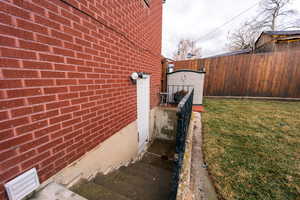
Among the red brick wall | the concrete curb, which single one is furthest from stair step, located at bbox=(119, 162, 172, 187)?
the red brick wall

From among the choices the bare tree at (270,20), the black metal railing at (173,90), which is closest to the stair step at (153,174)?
the black metal railing at (173,90)

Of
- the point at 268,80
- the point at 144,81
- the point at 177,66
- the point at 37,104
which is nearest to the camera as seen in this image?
the point at 37,104

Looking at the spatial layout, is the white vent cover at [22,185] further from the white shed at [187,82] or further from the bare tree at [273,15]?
the bare tree at [273,15]

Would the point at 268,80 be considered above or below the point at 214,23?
below

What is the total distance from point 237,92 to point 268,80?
1567mm

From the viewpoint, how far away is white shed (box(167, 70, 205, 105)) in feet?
17.2

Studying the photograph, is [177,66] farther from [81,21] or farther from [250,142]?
[81,21]

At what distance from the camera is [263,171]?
1.70m

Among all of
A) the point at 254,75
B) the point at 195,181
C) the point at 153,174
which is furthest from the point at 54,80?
the point at 254,75

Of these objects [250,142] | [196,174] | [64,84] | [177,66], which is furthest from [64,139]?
[177,66]

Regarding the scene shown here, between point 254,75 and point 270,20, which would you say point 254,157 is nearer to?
point 254,75

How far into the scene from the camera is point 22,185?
90 centimetres

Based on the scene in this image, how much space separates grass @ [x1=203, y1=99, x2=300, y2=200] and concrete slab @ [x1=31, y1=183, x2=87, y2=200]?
1.58 meters

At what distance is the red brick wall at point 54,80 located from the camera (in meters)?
0.84
